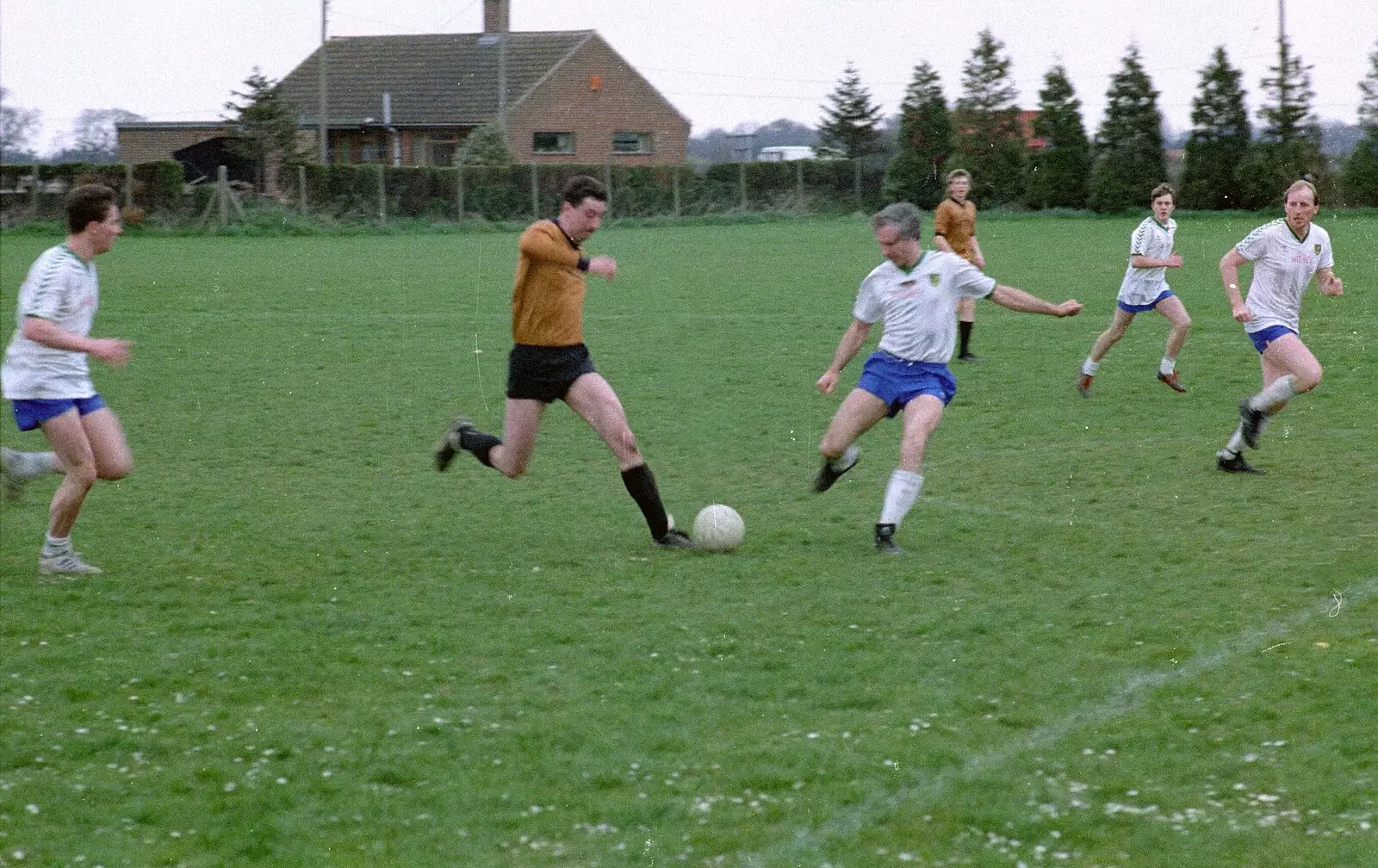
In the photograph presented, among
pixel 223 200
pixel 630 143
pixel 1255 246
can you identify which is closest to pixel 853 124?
pixel 630 143

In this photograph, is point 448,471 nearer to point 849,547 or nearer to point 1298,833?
point 849,547

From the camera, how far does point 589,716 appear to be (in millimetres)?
5719

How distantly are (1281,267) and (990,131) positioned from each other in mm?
38227

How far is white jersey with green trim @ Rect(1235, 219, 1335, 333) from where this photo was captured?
418 inches

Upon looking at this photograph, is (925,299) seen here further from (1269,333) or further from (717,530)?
(1269,333)

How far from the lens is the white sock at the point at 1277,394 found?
34.1 ft

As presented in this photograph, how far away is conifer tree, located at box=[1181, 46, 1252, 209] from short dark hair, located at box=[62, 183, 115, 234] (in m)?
41.7

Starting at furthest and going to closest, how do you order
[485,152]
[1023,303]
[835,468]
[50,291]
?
[485,152] < [835,468] < [1023,303] < [50,291]

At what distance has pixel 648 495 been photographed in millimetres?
8508

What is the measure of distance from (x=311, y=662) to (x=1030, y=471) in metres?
5.82

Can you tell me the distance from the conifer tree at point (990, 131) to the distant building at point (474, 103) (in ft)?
59.9

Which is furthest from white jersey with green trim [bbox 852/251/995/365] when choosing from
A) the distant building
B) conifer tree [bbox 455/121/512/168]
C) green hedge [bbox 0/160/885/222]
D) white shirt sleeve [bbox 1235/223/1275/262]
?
the distant building

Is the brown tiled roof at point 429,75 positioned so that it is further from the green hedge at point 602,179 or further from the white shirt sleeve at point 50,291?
the white shirt sleeve at point 50,291

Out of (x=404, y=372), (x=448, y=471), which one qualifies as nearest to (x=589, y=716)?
(x=448, y=471)
